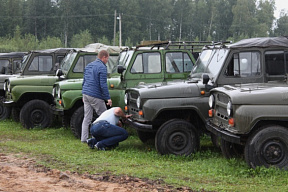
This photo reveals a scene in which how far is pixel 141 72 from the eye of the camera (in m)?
10.8

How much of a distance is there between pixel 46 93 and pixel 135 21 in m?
61.2

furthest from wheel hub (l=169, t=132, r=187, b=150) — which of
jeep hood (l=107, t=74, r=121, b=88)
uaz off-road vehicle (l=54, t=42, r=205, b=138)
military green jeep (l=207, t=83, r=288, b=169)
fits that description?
jeep hood (l=107, t=74, r=121, b=88)

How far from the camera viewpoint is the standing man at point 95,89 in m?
10.0

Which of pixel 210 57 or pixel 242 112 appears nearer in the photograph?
pixel 242 112

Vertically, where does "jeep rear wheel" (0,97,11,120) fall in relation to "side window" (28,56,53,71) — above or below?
below

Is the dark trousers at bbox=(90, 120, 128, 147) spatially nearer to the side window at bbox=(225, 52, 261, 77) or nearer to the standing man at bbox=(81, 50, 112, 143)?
the standing man at bbox=(81, 50, 112, 143)

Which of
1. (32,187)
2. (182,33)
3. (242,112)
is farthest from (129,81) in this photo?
(182,33)

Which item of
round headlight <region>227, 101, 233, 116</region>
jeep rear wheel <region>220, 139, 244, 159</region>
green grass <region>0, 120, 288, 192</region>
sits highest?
round headlight <region>227, 101, 233, 116</region>

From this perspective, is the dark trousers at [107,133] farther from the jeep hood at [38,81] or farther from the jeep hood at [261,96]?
the jeep hood at [38,81]

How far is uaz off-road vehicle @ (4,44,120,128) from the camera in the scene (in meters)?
Result: 12.6

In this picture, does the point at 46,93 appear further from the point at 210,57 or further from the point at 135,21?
the point at 135,21

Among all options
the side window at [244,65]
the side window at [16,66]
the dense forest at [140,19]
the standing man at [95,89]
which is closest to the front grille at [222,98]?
the side window at [244,65]

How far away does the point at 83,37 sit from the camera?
5753 cm

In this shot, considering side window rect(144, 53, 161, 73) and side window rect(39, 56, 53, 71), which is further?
side window rect(39, 56, 53, 71)
